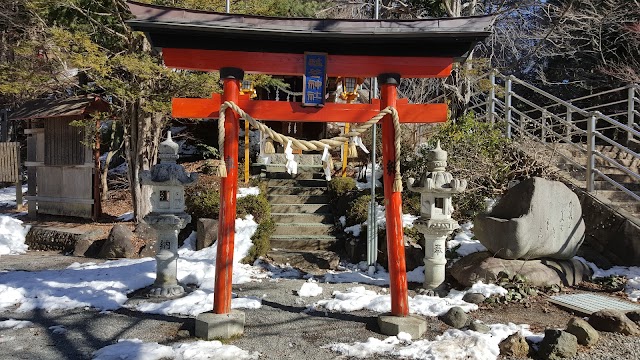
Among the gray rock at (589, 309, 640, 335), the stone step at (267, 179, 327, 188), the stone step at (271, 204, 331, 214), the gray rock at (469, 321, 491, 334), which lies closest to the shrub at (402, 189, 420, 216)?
the stone step at (271, 204, 331, 214)

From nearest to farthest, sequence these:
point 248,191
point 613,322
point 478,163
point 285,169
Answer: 1. point 613,322
2. point 478,163
3. point 248,191
4. point 285,169

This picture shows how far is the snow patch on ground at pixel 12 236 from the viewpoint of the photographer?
9431 mm

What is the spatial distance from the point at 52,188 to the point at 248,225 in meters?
6.07

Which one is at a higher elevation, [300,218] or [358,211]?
[358,211]

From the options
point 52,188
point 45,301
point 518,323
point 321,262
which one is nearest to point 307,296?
point 321,262

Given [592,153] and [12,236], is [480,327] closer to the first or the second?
[592,153]

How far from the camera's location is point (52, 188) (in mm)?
11586

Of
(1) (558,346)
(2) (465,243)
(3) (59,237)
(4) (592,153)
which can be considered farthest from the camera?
(3) (59,237)

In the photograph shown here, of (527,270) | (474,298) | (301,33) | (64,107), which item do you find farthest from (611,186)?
(64,107)

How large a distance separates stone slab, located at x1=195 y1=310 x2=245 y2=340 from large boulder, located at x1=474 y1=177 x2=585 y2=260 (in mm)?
3987

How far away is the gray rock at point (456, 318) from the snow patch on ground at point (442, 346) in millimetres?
253

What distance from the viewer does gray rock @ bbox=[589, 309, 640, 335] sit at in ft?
15.8

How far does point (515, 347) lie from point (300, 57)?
3797 mm

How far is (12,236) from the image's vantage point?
9.94 meters
